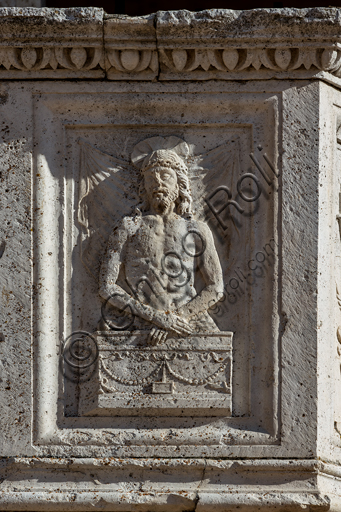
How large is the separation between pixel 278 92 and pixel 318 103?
Result: 0.24m

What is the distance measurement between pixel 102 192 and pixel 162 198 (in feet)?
1.24

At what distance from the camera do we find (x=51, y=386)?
5.37 metres

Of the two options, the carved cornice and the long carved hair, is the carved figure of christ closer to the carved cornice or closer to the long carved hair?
the long carved hair

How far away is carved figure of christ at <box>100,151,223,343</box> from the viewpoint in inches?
212

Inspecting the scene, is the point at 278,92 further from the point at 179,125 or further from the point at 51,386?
the point at 51,386

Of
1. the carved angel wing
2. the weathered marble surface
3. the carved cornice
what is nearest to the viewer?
the weathered marble surface

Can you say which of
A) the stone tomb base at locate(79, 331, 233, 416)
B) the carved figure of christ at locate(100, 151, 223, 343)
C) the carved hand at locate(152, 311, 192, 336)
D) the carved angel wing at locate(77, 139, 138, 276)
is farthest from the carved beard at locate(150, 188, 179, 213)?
the stone tomb base at locate(79, 331, 233, 416)

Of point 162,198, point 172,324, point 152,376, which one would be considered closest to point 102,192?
point 162,198

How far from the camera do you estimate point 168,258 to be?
542 centimetres

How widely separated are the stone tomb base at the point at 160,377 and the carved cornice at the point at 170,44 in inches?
61.9

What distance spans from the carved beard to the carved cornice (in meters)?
0.69

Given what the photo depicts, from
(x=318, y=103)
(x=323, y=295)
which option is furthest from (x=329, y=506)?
(x=318, y=103)

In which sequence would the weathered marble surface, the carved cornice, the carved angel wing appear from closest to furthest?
the weathered marble surface < the carved cornice < the carved angel wing

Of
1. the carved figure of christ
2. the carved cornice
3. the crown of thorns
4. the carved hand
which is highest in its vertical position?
the carved cornice
